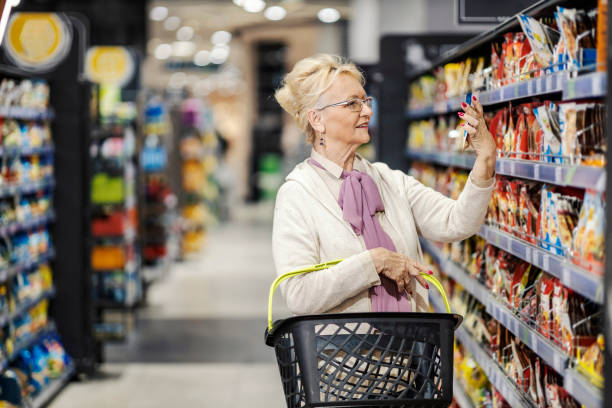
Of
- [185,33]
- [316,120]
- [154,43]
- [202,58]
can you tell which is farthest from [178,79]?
[316,120]

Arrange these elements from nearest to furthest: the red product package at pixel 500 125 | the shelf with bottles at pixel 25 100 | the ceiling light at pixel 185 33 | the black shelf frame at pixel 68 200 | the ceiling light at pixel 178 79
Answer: the red product package at pixel 500 125, the shelf with bottles at pixel 25 100, the black shelf frame at pixel 68 200, the ceiling light at pixel 185 33, the ceiling light at pixel 178 79

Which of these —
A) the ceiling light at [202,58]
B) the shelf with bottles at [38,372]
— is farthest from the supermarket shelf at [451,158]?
the ceiling light at [202,58]

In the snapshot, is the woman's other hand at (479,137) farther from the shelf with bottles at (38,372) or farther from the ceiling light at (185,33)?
the ceiling light at (185,33)

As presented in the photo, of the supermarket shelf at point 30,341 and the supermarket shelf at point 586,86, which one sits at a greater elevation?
the supermarket shelf at point 586,86

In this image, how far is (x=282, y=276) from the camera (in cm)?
229

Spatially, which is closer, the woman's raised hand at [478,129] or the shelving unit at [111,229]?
the woman's raised hand at [478,129]

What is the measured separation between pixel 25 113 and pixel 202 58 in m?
23.5

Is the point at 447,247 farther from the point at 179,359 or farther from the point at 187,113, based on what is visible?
the point at 187,113

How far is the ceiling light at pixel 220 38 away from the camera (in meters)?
21.5

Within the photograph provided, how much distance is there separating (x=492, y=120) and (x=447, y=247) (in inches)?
50.0

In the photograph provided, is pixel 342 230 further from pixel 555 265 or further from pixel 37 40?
pixel 37 40

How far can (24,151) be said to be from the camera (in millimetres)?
5090

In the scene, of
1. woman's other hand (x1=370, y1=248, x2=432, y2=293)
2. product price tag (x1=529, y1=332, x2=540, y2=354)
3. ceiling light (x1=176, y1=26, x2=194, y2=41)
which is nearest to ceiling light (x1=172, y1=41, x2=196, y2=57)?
ceiling light (x1=176, y1=26, x2=194, y2=41)

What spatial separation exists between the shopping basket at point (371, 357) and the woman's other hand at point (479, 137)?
1.59 feet
